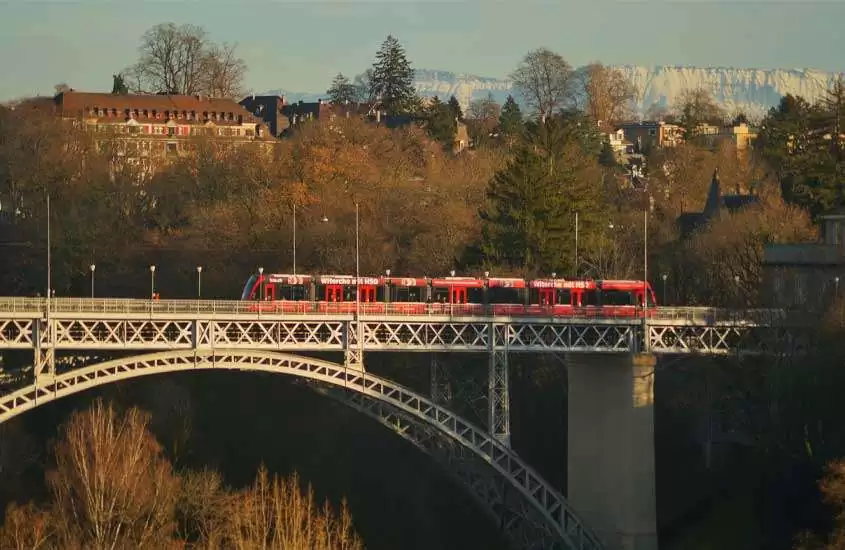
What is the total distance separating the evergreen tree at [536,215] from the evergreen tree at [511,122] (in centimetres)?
4122

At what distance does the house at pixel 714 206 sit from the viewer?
101m

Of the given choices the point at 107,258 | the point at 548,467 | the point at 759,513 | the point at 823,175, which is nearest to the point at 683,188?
the point at 823,175

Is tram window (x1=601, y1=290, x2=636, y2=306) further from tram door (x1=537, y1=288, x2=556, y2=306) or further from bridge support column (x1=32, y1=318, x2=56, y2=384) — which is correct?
bridge support column (x1=32, y1=318, x2=56, y2=384)

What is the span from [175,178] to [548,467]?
1572 inches

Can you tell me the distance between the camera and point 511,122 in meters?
140

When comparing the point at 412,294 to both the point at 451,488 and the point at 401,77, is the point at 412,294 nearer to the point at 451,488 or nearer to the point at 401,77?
the point at 451,488

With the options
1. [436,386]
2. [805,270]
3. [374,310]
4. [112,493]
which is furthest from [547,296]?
[112,493]

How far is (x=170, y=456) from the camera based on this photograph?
76375mm

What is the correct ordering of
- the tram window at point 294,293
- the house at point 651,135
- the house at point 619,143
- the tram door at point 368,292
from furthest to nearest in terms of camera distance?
1. the house at point 651,135
2. the house at point 619,143
3. the tram door at point 368,292
4. the tram window at point 294,293

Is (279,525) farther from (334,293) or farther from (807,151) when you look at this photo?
(807,151)

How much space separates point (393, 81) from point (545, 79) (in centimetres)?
1128

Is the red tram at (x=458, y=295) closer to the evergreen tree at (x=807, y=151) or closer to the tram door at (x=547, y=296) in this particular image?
the tram door at (x=547, y=296)

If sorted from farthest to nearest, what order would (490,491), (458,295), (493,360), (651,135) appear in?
(651,135) → (458,295) → (490,491) → (493,360)

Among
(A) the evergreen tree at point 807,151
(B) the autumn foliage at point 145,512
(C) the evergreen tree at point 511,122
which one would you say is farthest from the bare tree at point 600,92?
(B) the autumn foliage at point 145,512
